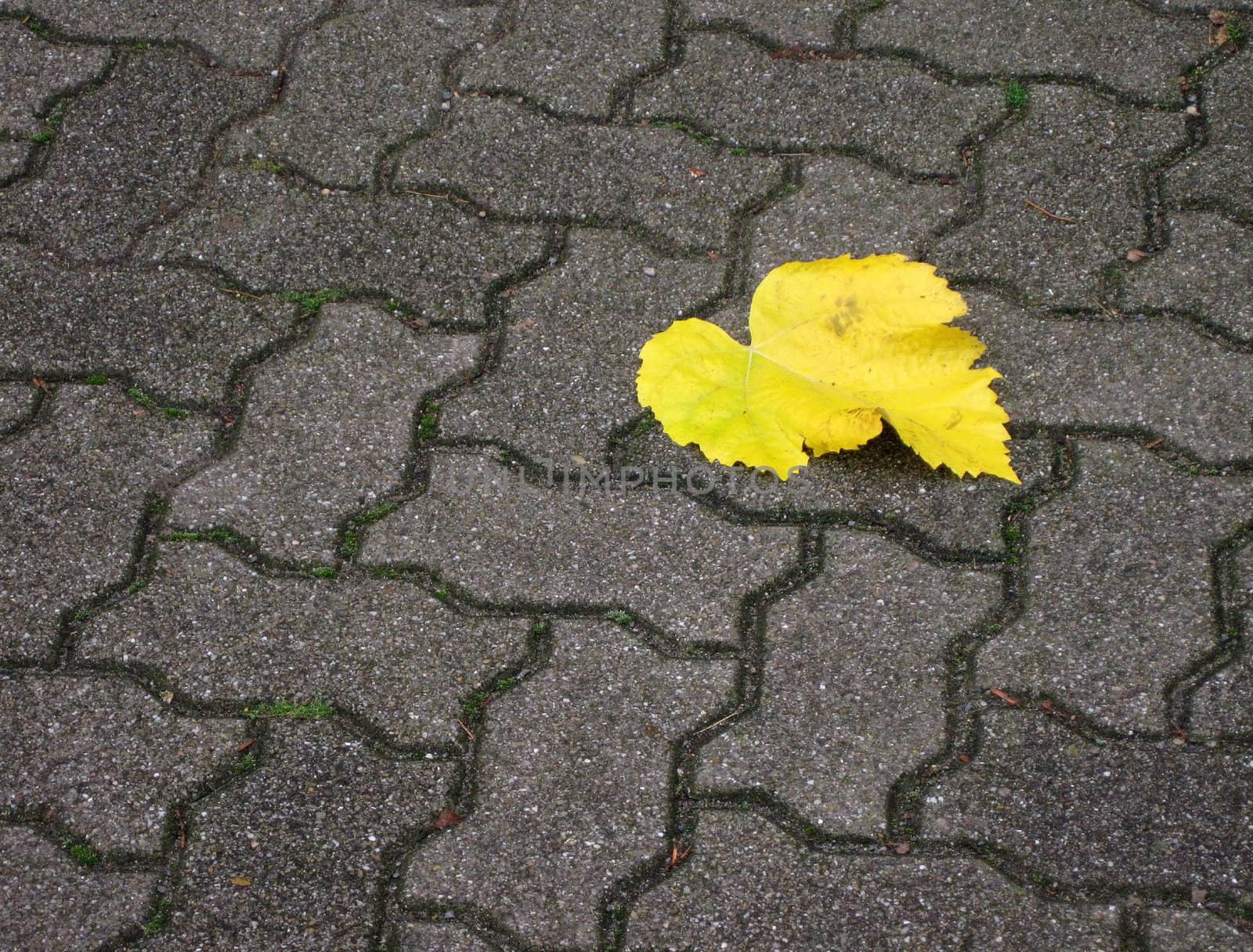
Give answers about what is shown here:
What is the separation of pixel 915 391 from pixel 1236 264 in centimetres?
75

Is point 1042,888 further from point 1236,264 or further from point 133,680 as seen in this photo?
point 133,680

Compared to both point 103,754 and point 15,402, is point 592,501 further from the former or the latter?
point 15,402

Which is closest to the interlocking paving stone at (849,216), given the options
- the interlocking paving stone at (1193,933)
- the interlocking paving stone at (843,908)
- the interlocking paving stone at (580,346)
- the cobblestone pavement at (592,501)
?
the cobblestone pavement at (592,501)

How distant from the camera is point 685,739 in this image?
1822mm

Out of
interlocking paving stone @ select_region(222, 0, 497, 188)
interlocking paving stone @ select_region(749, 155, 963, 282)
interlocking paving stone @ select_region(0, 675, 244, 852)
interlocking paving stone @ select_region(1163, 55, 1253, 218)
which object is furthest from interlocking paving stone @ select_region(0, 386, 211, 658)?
interlocking paving stone @ select_region(1163, 55, 1253, 218)

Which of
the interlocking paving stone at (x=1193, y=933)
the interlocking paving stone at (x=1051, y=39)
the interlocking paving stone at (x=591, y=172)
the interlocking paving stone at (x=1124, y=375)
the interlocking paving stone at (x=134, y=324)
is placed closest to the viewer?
the interlocking paving stone at (x=1193, y=933)

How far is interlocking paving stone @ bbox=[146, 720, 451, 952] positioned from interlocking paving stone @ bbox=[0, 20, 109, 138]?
1.52m

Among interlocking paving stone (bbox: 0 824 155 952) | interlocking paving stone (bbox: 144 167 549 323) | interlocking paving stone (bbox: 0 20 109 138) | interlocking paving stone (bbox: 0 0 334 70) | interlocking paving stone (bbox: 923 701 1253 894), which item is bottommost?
interlocking paving stone (bbox: 0 824 155 952)

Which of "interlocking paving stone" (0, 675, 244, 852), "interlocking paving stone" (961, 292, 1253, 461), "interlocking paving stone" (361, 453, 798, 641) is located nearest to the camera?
"interlocking paving stone" (0, 675, 244, 852)

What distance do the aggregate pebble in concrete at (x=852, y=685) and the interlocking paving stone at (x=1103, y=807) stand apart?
10 centimetres

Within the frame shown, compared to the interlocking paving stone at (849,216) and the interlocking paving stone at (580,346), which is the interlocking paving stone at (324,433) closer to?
the interlocking paving stone at (580,346)

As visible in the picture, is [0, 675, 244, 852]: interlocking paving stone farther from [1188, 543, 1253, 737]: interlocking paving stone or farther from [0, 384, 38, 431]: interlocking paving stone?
[1188, 543, 1253, 737]: interlocking paving stone

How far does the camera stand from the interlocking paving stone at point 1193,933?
164 centimetres

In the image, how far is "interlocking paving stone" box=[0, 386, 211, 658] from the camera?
6.42ft
